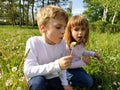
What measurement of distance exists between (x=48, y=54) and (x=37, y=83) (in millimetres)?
383

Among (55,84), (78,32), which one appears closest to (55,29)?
(55,84)

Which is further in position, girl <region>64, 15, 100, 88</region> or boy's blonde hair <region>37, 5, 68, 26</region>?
girl <region>64, 15, 100, 88</region>

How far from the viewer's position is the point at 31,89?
324cm

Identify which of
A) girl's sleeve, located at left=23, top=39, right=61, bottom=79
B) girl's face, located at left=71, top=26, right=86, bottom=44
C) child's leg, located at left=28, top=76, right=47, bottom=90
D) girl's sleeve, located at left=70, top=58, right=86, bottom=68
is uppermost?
girl's face, located at left=71, top=26, right=86, bottom=44

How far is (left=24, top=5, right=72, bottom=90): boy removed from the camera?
3.21 meters

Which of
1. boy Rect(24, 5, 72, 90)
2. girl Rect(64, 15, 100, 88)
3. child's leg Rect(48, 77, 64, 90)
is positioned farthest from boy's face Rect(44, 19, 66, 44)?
girl Rect(64, 15, 100, 88)

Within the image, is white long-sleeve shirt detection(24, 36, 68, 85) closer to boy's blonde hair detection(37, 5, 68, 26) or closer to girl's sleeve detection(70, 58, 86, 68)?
boy's blonde hair detection(37, 5, 68, 26)

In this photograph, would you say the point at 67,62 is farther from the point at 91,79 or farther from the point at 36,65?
the point at 91,79

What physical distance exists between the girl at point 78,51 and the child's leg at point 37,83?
1.04 meters

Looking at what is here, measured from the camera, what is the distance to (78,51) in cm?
442

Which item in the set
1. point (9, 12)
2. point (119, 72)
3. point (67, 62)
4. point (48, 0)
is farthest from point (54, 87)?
point (48, 0)

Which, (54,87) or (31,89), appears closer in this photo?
Answer: (31,89)

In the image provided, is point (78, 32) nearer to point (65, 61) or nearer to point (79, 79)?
point (79, 79)

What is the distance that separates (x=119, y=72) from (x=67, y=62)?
1904 millimetres
